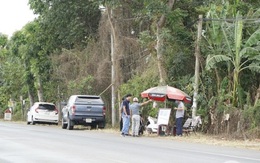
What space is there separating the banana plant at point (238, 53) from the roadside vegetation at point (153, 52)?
42mm

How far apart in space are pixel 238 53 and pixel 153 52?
18.6 ft

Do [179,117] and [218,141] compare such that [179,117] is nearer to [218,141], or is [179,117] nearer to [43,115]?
[218,141]

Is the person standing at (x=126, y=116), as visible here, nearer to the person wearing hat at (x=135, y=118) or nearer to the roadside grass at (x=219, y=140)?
the person wearing hat at (x=135, y=118)

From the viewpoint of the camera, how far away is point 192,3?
27078mm

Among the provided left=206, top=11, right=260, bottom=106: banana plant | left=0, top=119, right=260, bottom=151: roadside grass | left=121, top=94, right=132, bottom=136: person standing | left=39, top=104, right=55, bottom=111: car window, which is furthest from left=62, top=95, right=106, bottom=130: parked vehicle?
left=206, top=11, right=260, bottom=106: banana plant

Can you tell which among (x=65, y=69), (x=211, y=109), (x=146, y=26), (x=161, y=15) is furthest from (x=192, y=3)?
(x=65, y=69)

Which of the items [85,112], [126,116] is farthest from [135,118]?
[85,112]

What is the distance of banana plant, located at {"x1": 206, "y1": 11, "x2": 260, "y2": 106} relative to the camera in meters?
21.3

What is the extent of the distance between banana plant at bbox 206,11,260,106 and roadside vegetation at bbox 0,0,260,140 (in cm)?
4

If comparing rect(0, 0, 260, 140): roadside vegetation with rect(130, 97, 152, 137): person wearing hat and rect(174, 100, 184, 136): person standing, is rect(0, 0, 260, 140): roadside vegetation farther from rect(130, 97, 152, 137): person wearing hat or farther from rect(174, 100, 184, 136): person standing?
rect(130, 97, 152, 137): person wearing hat

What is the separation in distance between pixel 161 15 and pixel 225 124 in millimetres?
6942

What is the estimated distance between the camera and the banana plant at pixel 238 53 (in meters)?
21.3

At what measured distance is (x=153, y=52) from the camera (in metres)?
26.3


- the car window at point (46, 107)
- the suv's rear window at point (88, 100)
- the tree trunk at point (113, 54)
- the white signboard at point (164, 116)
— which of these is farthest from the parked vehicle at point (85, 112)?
the car window at point (46, 107)
